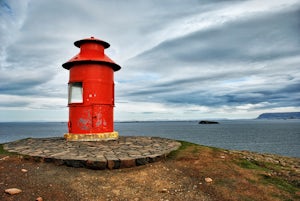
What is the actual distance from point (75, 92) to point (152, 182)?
739 cm

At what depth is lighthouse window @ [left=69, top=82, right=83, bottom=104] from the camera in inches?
480

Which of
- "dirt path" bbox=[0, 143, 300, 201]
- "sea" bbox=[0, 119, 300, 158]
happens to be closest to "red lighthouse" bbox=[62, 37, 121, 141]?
"dirt path" bbox=[0, 143, 300, 201]

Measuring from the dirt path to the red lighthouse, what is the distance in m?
3.99

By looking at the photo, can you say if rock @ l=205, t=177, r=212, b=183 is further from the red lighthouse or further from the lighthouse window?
the lighthouse window

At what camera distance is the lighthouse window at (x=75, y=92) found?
12.2 meters

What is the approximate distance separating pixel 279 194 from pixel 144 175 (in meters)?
3.55

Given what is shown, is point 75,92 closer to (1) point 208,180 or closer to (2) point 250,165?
(1) point 208,180

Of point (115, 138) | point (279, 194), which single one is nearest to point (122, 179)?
point (279, 194)

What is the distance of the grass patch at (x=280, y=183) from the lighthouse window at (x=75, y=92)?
8882 millimetres

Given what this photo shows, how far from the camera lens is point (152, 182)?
650 centimetres

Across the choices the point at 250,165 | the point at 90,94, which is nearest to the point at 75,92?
the point at 90,94

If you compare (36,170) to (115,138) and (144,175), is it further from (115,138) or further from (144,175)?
(115,138)

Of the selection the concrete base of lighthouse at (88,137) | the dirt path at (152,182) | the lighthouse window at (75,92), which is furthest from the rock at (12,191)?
the lighthouse window at (75,92)

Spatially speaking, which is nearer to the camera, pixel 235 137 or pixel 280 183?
pixel 280 183
